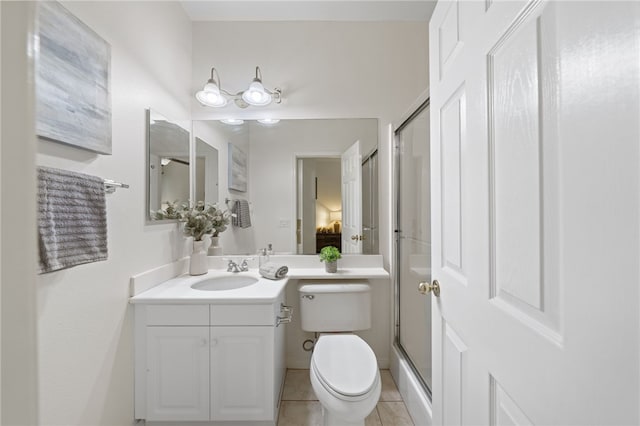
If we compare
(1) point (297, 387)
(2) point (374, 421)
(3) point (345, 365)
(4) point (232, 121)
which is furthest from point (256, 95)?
(2) point (374, 421)

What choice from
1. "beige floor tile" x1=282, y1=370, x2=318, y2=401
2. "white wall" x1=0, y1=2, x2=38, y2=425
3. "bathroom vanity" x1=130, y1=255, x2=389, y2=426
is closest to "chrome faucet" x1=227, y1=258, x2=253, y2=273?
"bathroom vanity" x1=130, y1=255, x2=389, y2=426

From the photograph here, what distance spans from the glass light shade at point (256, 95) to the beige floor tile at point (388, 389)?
2137 mm

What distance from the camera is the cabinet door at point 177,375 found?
1338 millimetres

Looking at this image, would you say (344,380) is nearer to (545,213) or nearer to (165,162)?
(545,213)

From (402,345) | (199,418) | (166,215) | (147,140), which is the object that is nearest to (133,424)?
(199,418)

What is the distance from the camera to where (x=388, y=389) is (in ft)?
5.91

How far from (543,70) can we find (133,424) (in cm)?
203

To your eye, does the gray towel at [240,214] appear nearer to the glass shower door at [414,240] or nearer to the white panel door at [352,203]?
the white panel door at [352,203]

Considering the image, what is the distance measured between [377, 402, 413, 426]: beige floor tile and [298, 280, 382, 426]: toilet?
1.33ft

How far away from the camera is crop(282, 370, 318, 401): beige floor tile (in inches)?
67.2

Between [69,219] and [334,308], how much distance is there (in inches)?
55.8

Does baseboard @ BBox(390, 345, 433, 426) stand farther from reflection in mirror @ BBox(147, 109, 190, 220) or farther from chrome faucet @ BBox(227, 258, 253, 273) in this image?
reflection in mirror @ BBox(147, 109, 190, 220)

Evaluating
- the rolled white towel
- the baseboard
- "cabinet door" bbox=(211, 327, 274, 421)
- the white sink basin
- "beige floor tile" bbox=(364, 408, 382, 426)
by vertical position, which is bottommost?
"beige floor tile" bbox=(364, 408, 382, 426)

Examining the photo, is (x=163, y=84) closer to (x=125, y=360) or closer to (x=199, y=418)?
(x=125, y=360)
